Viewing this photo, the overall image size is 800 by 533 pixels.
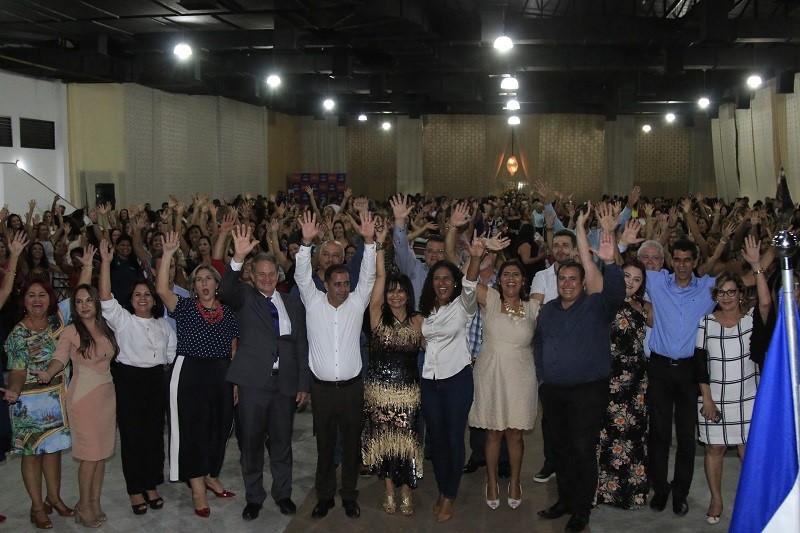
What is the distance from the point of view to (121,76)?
43.4 feet

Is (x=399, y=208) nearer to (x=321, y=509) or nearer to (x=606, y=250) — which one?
(x=606, y=250)

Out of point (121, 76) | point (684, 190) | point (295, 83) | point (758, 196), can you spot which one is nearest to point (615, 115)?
point (684, 190)

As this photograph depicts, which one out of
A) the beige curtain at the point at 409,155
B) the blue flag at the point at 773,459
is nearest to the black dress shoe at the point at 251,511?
the blue flag at the point at 773,459

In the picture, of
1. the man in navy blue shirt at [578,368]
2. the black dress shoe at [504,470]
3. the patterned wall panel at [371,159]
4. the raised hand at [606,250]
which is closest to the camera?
the raised hand at [606,250]

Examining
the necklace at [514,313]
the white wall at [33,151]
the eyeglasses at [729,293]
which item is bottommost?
the necklace at [514,313]

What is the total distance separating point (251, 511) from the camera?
183 inches

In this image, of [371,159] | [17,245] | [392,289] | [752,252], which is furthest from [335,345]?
[371,159]

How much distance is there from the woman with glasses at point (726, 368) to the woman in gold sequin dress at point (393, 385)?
5.23 feet

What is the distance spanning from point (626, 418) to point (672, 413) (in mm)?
295

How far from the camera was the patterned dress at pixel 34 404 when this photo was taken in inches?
172

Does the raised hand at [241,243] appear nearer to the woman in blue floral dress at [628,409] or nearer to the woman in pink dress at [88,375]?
the woman in pink dress at [88,375]

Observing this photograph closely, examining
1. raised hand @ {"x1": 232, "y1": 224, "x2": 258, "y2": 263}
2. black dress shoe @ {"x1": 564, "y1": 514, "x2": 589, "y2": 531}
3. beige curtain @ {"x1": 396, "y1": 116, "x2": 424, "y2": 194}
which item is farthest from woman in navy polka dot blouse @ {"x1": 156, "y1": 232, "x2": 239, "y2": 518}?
beige curtain @ {"x1": 396, "y1": 116, "x2": 424, "y2": 194}

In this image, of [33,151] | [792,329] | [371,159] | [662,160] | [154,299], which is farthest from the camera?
[371,159]

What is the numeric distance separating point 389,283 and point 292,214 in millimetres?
6768
